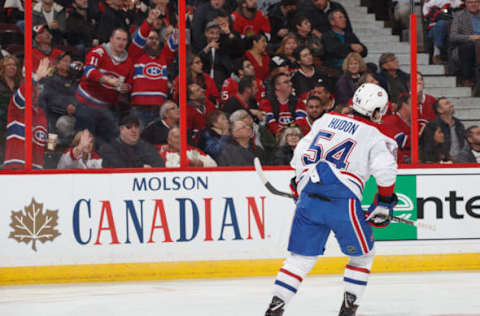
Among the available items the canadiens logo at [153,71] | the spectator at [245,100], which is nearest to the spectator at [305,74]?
the spectator at [245,100]

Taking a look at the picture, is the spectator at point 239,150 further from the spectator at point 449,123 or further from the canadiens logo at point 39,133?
the spectator at point 449,123

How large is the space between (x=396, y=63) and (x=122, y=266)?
262 cm

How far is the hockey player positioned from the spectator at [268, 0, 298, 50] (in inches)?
93.9

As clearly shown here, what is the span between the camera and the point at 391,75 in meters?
6.72

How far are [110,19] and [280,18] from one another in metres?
1.30

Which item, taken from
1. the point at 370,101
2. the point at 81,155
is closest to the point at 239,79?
the point at 81,155

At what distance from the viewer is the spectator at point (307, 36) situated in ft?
21.7

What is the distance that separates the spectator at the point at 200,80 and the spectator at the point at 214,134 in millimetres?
112

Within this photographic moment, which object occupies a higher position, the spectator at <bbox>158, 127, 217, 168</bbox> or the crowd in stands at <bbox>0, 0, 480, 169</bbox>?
the crowd in stands at <bbox>0, 0, 480, 169</bbox>

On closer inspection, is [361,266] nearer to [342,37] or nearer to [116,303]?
[116,303]

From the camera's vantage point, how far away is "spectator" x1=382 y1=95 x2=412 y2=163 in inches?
264

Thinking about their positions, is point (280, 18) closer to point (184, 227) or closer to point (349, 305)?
point (184, 227)

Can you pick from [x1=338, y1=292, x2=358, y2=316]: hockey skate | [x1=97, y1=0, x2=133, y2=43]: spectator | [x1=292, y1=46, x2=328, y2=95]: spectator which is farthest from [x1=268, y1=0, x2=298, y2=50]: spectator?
[x1=338, y1=292, x2=358, y2=316]: hockey skate

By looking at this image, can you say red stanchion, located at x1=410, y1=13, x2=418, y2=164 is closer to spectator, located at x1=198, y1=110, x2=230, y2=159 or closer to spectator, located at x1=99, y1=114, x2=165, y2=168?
spectator, located at x1=198, y1=110, x2=230, y2=159
